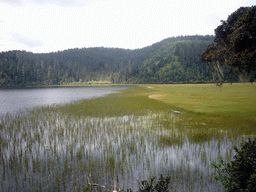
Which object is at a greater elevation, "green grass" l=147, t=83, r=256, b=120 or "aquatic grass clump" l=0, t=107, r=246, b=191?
"green grass" l=147, t=83, r=256, b=120

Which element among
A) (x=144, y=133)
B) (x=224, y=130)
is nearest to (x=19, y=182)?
(x=144, y=133)

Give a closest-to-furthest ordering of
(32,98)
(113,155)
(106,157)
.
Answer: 1. (106,157)
2. (113,155)
3. (32,98)

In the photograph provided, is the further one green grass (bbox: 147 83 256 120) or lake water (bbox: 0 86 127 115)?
lake water (bbox: 0 86 127 115)

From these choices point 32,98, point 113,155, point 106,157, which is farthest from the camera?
point 32,98

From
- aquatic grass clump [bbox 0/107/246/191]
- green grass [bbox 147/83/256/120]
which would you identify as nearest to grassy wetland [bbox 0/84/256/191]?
Result: aquatic grass clump [bbox 0/107/246/191]

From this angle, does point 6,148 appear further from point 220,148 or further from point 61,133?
point 220,148

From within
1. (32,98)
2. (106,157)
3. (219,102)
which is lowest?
(106,157)

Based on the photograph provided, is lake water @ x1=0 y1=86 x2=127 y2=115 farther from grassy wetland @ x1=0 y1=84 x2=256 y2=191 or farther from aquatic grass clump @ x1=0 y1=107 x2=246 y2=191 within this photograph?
aquatic grass clump @ x1=0 y1=107 x2=246 y2=191

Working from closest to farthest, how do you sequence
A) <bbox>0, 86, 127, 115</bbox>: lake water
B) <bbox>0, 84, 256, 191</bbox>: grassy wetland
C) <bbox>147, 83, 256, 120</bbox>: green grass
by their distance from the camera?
<bbox>0, 84, 256, 191</bbox>: grassy wetland < <bbox>147, 83, 256, 120</bbox>: green grass < <bbox>0, 86, 127, 115</bbox>: lake water

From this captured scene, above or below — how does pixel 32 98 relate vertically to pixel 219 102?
above

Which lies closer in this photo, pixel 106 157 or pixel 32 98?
pixel 106 157

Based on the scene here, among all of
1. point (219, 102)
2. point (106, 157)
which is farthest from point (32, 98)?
point (219, 102)

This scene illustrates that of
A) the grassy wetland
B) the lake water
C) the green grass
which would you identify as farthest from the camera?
the lake water

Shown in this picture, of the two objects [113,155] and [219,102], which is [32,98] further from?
[219,102]
